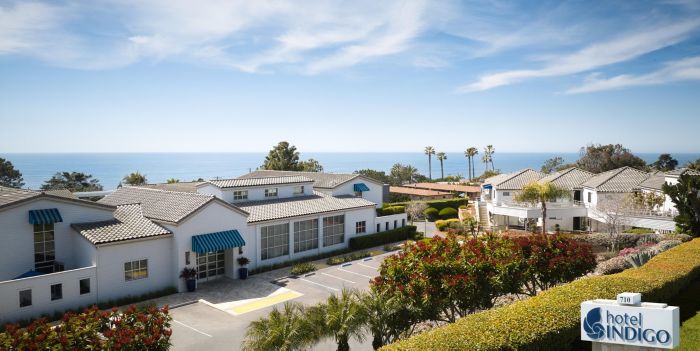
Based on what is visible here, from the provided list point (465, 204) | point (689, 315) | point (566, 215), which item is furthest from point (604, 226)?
point (689, 315)

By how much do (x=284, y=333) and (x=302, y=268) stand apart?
1826cm

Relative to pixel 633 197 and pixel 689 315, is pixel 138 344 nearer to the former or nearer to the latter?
pixel 689 315

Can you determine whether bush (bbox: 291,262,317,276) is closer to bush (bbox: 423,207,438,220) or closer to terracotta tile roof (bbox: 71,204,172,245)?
terracotta tile roof (bbox: 71,204,172,245)

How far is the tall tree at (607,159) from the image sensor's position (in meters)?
81.0

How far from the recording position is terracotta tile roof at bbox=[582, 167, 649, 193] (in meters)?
44.1

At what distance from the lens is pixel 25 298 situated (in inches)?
877

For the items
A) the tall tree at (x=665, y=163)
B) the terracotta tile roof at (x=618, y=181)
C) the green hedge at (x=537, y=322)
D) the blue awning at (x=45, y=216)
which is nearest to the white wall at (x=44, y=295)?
the blue awning at (x=45, y=216)

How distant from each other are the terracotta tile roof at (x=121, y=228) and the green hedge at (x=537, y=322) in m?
20.4


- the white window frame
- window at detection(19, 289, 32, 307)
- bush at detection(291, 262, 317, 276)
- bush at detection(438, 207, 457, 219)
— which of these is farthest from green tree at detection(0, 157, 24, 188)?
bush at detection(438, 207, 457, 219)

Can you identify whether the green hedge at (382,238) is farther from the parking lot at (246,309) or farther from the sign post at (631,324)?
the sign post at (631,324)

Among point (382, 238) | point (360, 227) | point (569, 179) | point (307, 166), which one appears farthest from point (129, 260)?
point (307, 166)

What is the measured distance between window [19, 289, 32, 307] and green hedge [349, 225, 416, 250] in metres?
24.0

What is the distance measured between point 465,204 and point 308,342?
5101 centimetres

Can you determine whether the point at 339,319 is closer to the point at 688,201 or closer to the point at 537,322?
the point at 537,322
